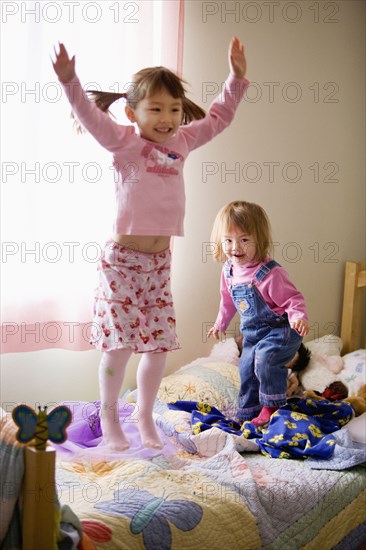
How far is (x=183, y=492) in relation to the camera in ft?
6.86

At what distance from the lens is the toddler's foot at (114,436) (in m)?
1.78

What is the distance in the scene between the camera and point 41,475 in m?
1.61

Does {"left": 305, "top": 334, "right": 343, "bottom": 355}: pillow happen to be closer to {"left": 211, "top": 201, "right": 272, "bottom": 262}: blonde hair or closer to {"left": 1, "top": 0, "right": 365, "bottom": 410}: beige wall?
{"left": 1, "top": 0, "right": 365, "bottom": 410}: beige wall

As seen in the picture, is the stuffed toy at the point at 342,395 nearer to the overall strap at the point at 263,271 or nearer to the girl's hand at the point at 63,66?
the overall strap at the point at 263,271

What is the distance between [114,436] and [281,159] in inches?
79.0

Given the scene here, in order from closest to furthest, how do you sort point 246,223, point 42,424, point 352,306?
point 42,424, point 246,223, point 352,306

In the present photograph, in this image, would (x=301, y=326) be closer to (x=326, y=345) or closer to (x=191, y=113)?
(x=191, y=113)

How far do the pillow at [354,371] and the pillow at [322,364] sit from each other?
0.10 ft

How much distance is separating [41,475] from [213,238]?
3.54ft

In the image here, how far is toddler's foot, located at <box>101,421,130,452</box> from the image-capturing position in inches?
70.0

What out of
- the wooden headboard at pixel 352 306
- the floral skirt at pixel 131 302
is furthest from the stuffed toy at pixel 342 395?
the floral skirt at pixel 131 302

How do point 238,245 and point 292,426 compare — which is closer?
point 238,245

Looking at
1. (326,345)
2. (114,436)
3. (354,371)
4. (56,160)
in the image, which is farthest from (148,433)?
(326,345)

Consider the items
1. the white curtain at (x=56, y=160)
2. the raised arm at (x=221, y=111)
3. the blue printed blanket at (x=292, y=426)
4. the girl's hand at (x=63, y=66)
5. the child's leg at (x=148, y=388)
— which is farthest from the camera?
the white curtain at (x=56, y=160)
